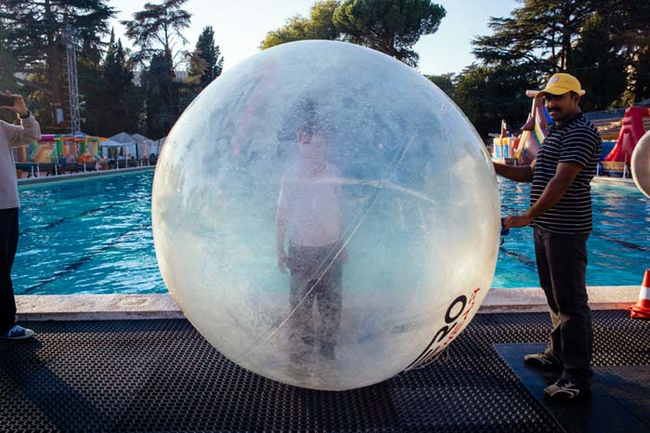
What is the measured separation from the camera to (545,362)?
3.26 metres

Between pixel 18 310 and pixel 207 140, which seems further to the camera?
pixel 18 310

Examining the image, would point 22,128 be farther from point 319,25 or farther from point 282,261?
point 319,25

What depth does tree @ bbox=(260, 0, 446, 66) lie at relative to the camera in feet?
159

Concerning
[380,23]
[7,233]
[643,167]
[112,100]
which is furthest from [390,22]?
[7,233]

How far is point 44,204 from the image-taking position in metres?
15.5

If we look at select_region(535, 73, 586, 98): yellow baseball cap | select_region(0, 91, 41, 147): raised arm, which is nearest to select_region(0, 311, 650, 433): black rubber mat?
select_region(0, 91, 41, 147): raised arm

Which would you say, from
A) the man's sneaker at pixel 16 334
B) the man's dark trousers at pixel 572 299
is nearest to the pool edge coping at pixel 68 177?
the man's sneaker at pixel 16 334

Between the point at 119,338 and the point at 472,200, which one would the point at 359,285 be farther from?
the point at 119,338

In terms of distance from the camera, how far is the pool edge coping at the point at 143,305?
13.5 feet

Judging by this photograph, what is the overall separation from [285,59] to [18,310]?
3580 mm

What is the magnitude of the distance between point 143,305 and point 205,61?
51.9 metres

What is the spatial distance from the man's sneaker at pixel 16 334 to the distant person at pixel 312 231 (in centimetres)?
293

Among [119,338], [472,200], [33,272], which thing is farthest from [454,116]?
[33,272]

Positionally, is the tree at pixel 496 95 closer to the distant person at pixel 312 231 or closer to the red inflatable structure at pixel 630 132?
the red inflatable structure at pixel 630 132
